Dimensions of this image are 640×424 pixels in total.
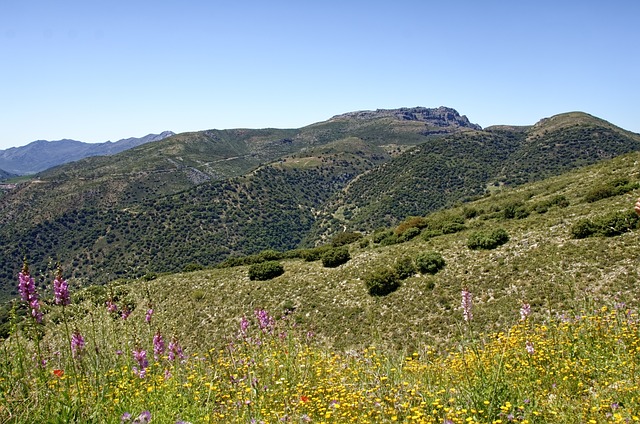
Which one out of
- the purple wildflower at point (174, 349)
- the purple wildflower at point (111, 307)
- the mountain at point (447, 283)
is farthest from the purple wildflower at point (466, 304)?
the mountain at point (447, 283)

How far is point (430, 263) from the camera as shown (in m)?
26.0

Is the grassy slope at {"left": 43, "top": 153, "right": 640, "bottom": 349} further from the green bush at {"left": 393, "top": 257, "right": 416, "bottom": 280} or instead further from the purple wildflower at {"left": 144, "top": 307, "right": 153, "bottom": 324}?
the purple wildflower at {"left": 144, "top": 307, "right": 153, "bottom": 324}

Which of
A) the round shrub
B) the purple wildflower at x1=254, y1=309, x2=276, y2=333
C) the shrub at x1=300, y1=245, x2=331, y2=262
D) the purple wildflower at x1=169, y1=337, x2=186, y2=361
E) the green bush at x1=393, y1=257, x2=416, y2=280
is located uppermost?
the purple wildflower at x1=169, y1=337, x2=186, y2=361

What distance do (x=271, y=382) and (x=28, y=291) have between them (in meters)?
3.48

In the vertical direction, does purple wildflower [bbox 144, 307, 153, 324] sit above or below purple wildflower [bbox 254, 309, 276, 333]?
above

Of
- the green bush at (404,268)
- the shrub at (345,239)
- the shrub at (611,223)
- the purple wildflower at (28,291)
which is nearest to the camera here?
the purple wildflower at (28,291)

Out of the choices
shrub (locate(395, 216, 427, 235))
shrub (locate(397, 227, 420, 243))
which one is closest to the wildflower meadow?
shrub (locate(397, 227, 420, 243))

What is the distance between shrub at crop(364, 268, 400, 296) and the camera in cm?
2552

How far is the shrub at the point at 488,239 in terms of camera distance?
2595cm

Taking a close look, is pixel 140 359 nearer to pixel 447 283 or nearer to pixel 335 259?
pixel 447 283

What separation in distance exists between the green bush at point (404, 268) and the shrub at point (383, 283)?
49 cm

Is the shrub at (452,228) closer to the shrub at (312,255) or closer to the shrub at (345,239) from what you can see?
the shrub at (312,255)

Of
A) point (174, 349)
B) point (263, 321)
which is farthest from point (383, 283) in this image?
point (174, 349)

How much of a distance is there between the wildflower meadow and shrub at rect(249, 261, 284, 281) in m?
26.4
